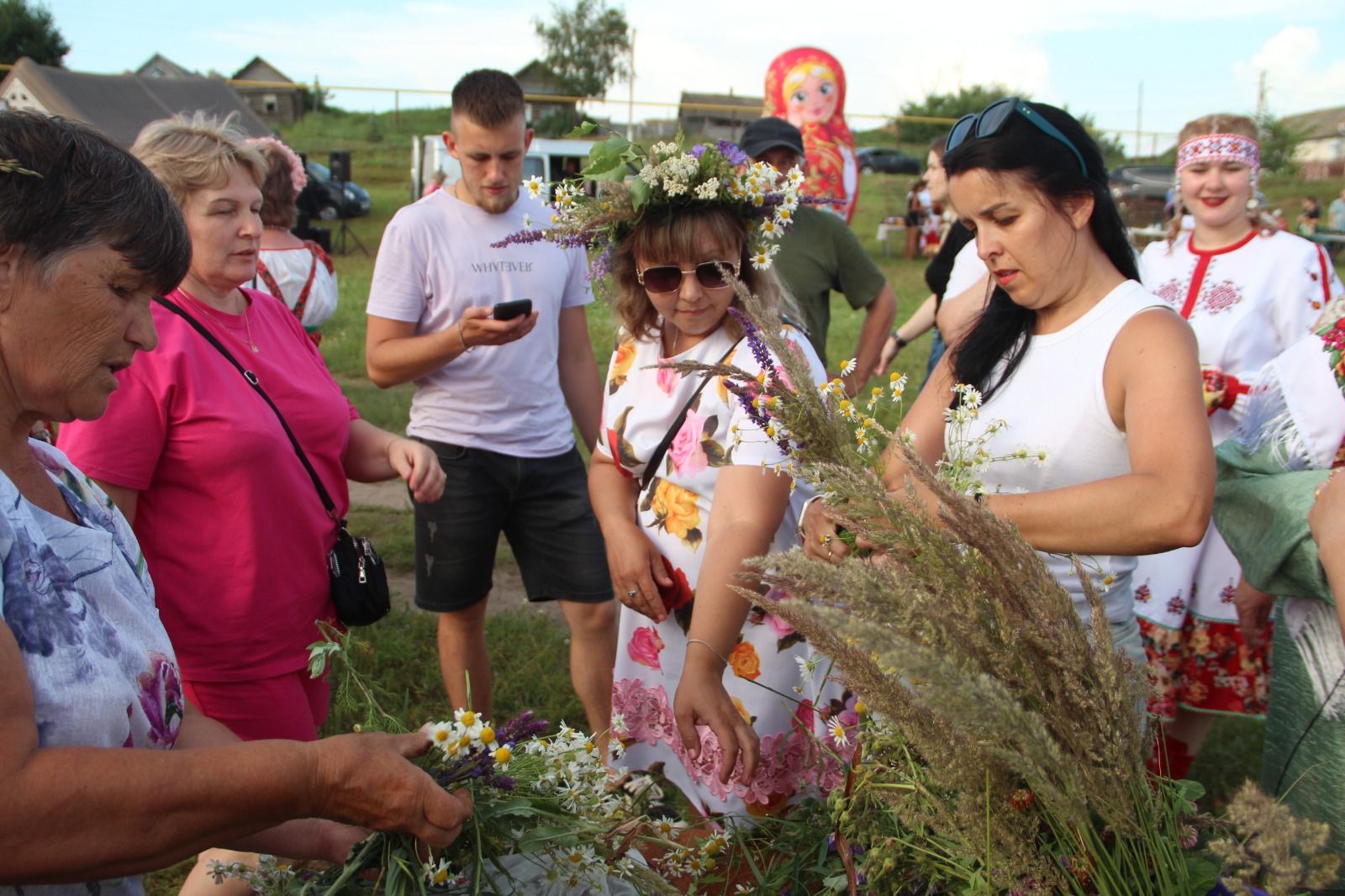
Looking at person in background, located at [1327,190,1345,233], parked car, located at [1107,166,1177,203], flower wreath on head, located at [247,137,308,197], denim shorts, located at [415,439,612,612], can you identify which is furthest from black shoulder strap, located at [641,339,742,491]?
person in background, located at [1327,190,1345,233]

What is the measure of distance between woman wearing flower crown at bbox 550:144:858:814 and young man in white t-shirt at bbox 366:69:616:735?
897mm

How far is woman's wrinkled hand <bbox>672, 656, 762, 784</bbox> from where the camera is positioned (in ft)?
6.32

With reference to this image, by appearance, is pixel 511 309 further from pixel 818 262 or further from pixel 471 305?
pixel 818 262

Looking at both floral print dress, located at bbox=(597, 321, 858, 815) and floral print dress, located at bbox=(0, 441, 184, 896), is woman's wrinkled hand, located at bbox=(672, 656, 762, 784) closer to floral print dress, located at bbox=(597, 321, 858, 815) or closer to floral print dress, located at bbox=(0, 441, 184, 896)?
floral print dress, located at bbox=(597, 321, 858, 815)

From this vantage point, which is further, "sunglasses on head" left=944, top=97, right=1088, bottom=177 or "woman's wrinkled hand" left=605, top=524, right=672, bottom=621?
"woman's wrinkled hand" left=605, top=524, right=672, bottom=621

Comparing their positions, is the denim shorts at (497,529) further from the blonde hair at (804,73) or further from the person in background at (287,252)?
the blonde hair at (804,73)

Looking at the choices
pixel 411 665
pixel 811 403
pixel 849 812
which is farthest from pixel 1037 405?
pixel 411 665

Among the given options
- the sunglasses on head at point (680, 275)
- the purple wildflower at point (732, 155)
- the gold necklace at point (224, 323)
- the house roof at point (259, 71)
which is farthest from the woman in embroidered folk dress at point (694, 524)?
the house roof at point (259, 71)

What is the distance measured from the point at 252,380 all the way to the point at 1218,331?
3.05 metres

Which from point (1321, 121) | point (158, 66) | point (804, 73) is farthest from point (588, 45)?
point (804, 73)

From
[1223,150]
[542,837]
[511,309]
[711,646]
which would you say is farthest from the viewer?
[1223,150]

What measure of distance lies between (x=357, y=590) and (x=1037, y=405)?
157 cm

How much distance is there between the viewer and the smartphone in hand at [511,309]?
3.15 meters

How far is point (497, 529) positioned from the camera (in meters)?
3.57
